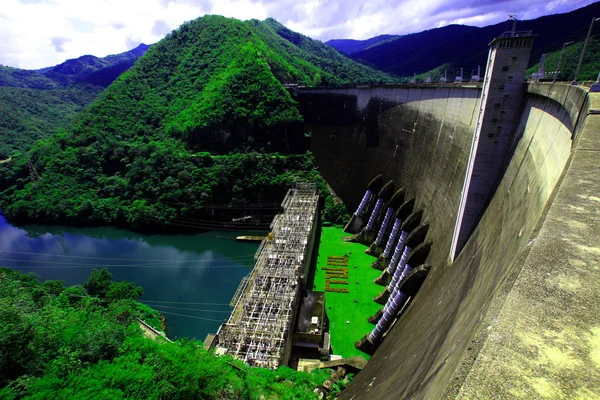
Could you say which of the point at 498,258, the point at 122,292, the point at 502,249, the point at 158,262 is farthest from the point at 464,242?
the point at 158,262

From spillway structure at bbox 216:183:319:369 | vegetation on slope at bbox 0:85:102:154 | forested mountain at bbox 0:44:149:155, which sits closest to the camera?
spillway structure at bbox 216:183:319:369

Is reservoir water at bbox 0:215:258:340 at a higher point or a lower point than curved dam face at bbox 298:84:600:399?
lower

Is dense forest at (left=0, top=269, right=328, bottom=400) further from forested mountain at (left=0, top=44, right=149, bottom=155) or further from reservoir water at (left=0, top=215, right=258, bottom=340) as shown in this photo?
forested mountain at (left=0, top=44, right=149, bottom=155)

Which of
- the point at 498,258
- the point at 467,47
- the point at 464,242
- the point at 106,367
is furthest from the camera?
the point at 467,47

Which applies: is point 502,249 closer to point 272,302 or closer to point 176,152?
point 272,302

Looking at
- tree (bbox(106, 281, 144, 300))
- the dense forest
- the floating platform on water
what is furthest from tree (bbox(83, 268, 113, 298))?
the floating platform on water

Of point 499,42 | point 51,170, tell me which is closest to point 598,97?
point 499,42

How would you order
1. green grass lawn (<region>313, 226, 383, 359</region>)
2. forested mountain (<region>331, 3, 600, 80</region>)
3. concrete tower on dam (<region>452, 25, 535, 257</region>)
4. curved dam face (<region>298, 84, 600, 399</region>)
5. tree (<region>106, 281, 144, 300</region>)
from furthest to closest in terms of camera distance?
forested mountain (<region>331, 3, 600, 80</region>) → tree (<region>106, 281, 144, 300</region>) → green grass lawn (<region>313, 226, 383, 359</region>) → concrete tower on dam (<region>452, 25, 535, 257</region>) → curved dam face (<region>298, 84, 600, 399</region>)
